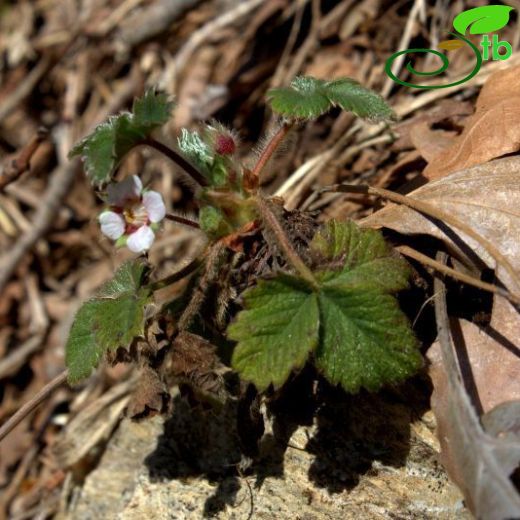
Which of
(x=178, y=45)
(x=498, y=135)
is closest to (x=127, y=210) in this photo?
(x=498, y=135)

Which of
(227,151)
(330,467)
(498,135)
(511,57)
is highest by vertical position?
(227,151)

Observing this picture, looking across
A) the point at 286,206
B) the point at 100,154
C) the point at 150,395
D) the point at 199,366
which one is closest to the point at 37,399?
the point at 150,395

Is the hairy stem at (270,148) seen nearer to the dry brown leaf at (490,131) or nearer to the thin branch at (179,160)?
the thin branch at (179,160)

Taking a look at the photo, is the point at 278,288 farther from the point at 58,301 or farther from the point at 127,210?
the point at 58,301

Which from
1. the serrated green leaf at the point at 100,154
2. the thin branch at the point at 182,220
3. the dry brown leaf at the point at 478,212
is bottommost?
the dry brown leaf at the point at 478,212

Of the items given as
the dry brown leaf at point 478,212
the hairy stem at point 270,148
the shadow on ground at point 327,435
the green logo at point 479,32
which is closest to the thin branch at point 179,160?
the hairy stem at point 270,148

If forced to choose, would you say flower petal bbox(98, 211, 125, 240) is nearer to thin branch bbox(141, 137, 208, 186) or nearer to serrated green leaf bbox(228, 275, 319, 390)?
thin branch bbox(141, 137, 208, 186)
